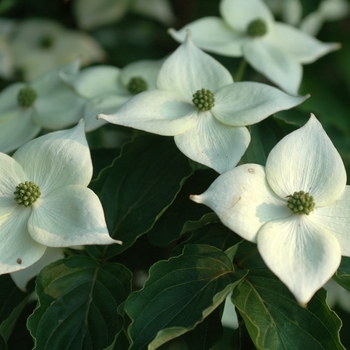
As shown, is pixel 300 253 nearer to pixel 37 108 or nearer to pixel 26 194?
pixel 26 194

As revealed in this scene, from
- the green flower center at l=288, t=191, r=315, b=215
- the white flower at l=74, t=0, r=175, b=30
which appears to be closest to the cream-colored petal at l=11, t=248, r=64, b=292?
the green flower center at l=288, t=191, r=315, b=215

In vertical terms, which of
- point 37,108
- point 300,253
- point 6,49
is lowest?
point 6,49

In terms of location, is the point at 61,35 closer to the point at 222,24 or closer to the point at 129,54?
the point at 129,54

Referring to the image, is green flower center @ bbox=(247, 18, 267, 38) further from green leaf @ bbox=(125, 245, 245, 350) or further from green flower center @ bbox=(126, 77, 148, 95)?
green leaf @ bbox=(125, 245, 245, 350)

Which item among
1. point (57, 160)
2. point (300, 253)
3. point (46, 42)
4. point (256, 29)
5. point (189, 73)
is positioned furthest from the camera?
point (46, 42)

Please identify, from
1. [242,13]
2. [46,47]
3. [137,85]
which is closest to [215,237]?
[137,85]

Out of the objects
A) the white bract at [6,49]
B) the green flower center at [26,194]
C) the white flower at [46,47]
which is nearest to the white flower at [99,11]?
the white flower at [46,47]

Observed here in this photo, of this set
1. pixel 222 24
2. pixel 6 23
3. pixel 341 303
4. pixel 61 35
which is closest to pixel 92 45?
pixel 61 35

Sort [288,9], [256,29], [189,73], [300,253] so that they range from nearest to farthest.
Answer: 1. [300,253]
2. [189,73]
3. [256,29]
4. [288,9]
